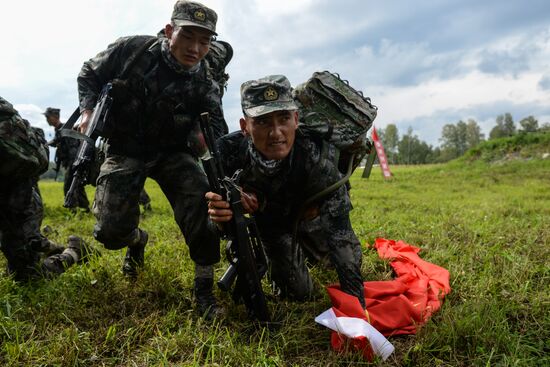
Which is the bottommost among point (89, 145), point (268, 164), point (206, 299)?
point (206, 299)

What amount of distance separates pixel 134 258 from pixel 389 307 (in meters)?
2.44

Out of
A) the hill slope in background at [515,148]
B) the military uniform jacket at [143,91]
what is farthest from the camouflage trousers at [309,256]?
the hill slope in background at [515,148]

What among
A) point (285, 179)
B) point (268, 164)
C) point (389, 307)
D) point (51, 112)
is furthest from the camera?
point (51, 112)

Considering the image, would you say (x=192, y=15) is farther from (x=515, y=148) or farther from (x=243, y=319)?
(x=515, y=148)

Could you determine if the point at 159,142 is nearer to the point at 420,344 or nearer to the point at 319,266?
the point at 319,266

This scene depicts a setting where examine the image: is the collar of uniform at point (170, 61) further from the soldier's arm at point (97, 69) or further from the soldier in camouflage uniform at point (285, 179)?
the soldier in camouflage uniform at point (285, 179)

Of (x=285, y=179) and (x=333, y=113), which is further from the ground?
(x=333, y=113)

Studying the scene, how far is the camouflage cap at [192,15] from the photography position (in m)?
3.25

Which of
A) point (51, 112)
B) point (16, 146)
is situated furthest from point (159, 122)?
point (51, 112)

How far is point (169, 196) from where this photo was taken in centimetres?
368

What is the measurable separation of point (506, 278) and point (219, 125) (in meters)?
2.86

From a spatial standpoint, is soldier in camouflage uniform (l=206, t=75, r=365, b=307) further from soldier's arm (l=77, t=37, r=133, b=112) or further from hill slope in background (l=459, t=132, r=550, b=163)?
hill slope in background (l=459, t=132, r=550, b=163)

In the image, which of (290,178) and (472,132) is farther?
(472,132)

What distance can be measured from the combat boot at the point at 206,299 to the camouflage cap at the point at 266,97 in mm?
1430
